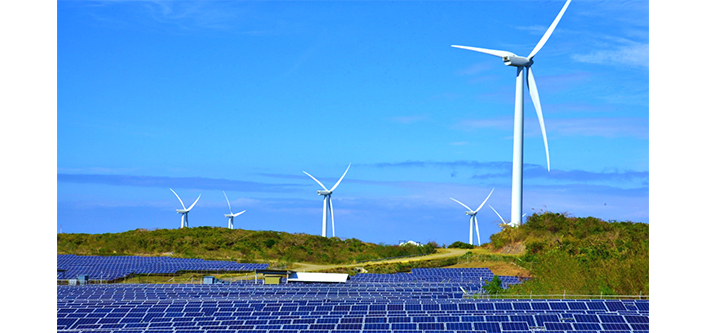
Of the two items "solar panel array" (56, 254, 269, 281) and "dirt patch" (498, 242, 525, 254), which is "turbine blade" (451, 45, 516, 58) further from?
"solar panel array" (56, 254, 269, 281)

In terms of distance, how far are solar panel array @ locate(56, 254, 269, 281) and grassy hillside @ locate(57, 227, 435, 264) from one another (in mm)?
19275

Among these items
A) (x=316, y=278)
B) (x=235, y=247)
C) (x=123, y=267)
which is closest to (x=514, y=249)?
(x=316, y=278)

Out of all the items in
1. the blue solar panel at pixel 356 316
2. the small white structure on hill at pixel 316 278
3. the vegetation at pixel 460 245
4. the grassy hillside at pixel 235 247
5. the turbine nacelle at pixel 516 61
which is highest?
the turbine nacelle at pixel 516 61

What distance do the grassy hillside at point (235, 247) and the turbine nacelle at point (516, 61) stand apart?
41133 millimetres

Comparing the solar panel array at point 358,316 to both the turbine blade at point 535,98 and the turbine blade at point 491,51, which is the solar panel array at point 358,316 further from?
the turbine blade at point 491,51

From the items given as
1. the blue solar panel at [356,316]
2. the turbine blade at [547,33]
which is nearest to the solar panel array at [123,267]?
the blue solar panel at [356,316]

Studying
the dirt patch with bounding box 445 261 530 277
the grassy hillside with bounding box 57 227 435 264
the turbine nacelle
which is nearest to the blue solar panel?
the dirt patch with bounding box 445 261 530 277

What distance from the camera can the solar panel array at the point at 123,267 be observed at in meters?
65.8

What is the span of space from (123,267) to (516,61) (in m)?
47.4

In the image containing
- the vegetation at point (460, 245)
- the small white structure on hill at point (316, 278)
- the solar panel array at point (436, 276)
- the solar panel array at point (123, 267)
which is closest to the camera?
the small white structure on hill at point (316, 278)

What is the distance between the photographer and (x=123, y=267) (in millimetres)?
73375

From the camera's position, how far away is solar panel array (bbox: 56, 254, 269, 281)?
65.8 meters

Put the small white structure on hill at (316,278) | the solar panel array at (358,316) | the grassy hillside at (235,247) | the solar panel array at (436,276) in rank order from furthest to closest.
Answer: the grassy hillside at (235,247) → the solar panel array at (436,276) → the small white structure on hill at (316,278) → the solar panel array at (358,316)
